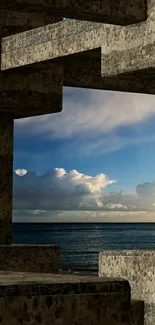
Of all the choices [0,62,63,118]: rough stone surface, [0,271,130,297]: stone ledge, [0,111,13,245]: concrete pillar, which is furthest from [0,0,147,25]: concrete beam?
[0,111,13,245]: concrete pillar

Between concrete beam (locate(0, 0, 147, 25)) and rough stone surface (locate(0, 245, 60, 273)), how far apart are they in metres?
6.41

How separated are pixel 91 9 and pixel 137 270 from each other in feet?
14.3

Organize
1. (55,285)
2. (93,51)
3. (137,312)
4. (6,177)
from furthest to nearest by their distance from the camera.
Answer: (6,177) → (93,51) → (137,312) → (55,285)

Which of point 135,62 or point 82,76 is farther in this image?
point 82,76

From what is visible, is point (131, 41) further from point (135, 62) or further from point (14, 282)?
point (14, 282)

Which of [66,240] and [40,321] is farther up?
[66,240]

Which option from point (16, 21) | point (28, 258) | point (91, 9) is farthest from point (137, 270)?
point (16, 21)

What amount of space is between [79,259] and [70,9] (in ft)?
259

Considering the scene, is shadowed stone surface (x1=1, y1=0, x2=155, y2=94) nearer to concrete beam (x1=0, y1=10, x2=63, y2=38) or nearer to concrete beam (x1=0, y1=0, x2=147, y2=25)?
concrete beam (x1=0, y1=0, x2=147, y2=25)

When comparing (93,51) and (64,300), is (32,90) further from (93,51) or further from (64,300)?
(64,300)

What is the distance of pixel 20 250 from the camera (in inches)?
758

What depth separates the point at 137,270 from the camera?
1553cm

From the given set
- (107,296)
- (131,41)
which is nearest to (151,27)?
(131,41)

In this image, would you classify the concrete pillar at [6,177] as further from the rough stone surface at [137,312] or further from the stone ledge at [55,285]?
the stone ledge at [55,285]
